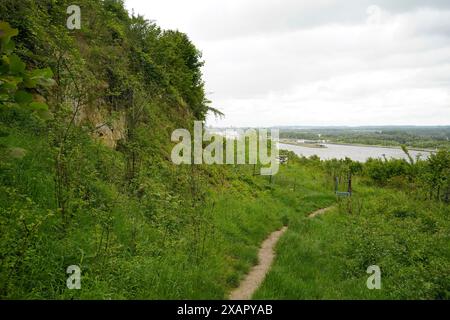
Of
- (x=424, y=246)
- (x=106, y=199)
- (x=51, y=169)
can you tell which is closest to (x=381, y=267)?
(x=424, y=246)

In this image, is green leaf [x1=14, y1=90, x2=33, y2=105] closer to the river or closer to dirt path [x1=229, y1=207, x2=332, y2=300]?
dirt path [x1=229, y1=207, x2=332, y2=300]

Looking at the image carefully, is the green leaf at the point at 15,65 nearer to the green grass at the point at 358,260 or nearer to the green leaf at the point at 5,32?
the green leaf at the point at 5,32

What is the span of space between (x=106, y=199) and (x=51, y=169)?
1.30 metres

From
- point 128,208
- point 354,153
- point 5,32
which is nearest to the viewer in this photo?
point 5,32

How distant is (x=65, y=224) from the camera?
543cm

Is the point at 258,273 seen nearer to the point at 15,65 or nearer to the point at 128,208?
the point at 128,208

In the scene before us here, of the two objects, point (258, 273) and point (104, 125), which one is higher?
point (104, 125)

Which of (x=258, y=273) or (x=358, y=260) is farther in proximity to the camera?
(x=358, y=260)

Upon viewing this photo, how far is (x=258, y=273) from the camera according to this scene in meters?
7.20

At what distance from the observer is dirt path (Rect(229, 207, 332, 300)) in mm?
6082

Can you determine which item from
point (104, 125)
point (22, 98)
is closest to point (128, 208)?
point (104, 125)

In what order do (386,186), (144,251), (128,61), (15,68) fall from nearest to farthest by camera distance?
1. (15,68)
2. (144,251)
3. (128,61)
4. (386,186)

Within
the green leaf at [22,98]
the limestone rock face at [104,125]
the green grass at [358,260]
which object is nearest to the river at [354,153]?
the green grass at [358,260]
